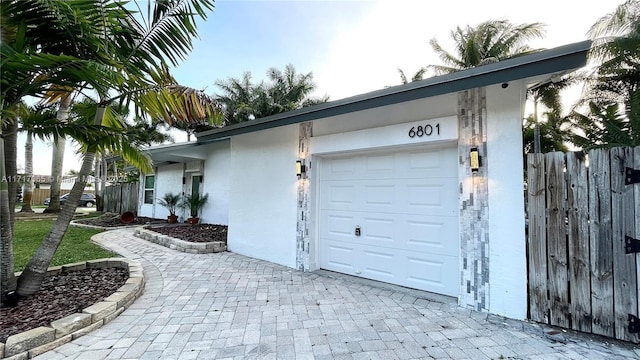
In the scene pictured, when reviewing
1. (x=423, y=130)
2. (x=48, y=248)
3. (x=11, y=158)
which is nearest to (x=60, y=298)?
(x=48, y=248)

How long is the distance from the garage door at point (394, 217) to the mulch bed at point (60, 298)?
346 centimetres

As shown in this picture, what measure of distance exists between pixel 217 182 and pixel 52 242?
6897 millimetres

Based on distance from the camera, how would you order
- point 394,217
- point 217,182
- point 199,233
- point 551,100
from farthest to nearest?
point 551,100
point 217,182
point 199,233
point 394,217

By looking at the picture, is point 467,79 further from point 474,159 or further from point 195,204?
point 195,204

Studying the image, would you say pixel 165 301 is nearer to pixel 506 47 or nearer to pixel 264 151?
pixel 264 151

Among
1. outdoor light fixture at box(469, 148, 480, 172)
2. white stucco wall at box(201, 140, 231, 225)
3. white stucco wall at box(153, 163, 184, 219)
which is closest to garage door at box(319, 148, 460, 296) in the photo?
outdoor light fixture at box(469, 148, 480, 172)

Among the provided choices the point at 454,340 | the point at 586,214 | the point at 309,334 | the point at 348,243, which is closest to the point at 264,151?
the point at 348,243

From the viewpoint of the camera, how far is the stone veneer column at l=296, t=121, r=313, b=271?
18.2 feet

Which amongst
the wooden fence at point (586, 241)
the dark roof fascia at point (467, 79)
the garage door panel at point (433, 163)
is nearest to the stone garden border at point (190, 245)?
the dark roof fascia at point (467, 79)

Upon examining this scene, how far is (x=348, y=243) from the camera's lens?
5297 millimetres

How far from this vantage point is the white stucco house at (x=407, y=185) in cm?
350

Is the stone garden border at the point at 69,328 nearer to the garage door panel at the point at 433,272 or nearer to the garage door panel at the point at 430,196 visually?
the garage door panel at the point at 433,272

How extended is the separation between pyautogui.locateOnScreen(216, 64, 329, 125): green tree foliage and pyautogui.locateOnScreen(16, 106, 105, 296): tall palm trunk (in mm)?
19402

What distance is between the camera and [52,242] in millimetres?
3646
